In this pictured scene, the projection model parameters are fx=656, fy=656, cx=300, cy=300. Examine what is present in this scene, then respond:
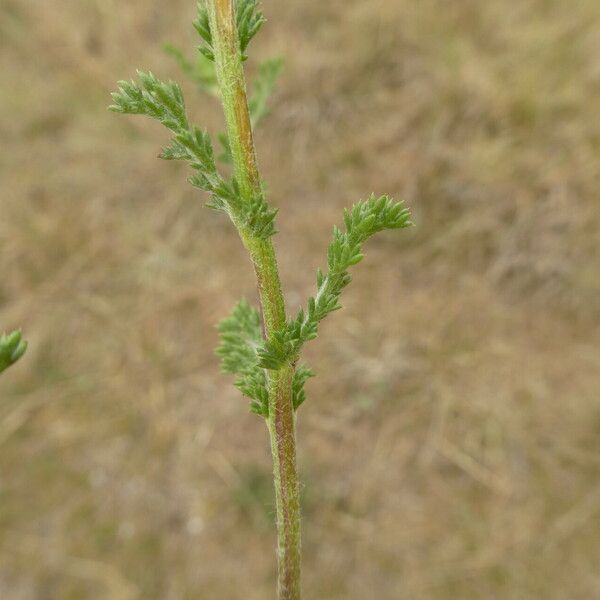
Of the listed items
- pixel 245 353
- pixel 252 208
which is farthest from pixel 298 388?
pixel 252 208

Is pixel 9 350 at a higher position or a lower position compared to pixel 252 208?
lower

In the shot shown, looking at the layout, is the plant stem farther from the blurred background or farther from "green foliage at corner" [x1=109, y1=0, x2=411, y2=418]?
the blurred background

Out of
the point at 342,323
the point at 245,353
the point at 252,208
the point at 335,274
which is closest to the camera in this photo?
the point at 252,208

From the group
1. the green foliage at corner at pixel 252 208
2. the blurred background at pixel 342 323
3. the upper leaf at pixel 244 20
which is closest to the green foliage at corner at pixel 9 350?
the green foliage at corner at pixel 252 208

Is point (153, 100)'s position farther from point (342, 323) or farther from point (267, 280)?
point (342, 323)

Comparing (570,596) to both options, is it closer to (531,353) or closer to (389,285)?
(531,353)

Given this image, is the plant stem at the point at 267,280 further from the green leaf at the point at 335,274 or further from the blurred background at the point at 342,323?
the blurred background at the point at 342,323

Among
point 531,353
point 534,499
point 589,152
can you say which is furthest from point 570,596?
point 589,152
